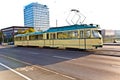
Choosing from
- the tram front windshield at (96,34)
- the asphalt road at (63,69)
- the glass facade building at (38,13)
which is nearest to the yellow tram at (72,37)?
the tram front windshield at (96,34)

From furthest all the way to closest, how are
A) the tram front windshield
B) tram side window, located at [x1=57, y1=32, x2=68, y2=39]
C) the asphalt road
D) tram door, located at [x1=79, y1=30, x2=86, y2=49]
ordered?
1. tram side window, located at [x1=57, y1=32, x2=68, y2=39]
2. tram door, located at [x1=79, y1=30, x2=86, y2=49]
3. the tram front windshield
4. the asphalt road

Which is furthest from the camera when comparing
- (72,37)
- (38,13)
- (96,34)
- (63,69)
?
(38,13)

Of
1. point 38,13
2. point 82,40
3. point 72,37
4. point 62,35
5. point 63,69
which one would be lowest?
point 63,69

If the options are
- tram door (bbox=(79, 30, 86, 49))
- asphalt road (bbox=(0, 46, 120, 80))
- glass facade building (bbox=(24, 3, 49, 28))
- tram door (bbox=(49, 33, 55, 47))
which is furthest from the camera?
glass facade building (bbox=(24, 3, 49, 28))

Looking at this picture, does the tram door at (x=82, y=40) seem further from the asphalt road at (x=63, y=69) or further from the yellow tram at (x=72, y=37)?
the asphalt road at (x=63, y=69)

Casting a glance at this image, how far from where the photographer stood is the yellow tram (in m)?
26.9

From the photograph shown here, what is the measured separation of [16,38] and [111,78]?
167 ft

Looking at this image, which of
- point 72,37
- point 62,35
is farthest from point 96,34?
point 62,35

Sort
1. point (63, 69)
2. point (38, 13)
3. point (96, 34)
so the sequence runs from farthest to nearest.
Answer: point (38, 13), point (96, 34), point (63, 69)

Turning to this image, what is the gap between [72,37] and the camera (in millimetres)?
30062

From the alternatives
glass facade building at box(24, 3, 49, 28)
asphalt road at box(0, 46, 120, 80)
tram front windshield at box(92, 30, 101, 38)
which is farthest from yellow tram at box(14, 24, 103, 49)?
glass facade building at box(24, 3, 49, 28)

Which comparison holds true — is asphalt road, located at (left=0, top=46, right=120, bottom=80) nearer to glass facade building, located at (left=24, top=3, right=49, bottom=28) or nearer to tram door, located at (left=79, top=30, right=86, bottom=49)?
tram door, located at (left=79, top=30, right=86, bottom=49)

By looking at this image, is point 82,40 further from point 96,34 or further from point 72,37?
point 72,37

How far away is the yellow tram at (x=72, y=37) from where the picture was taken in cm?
2688
